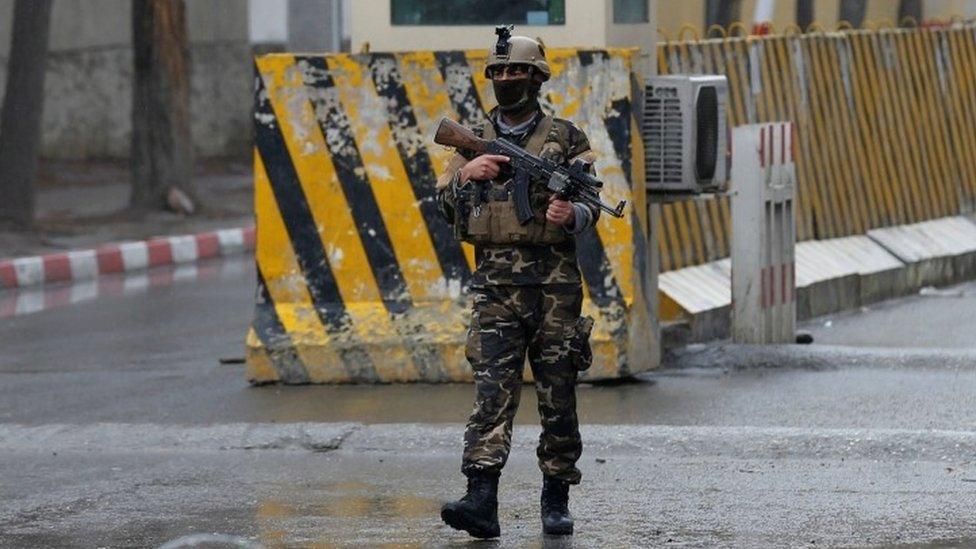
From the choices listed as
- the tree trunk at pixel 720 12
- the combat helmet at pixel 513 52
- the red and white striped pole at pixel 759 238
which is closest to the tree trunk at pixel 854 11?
the tree trunk at pixel 720 12

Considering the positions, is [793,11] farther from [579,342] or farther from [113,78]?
[579,342]

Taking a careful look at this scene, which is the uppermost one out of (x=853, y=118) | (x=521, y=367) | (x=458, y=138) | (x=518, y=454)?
(x=458, y=138)

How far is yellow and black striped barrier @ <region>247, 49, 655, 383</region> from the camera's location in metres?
9.31

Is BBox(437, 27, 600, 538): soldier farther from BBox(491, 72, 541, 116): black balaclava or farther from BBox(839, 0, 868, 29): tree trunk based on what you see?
BBox(839, 0, 868, 29): tree trunk

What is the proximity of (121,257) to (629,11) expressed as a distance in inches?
342

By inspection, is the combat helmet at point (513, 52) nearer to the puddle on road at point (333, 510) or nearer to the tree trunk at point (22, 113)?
the puddle on road at point (333, 510)

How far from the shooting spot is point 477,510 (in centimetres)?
656

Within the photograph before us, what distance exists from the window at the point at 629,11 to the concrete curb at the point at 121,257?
25.6 ft

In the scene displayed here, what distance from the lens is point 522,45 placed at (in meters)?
6.59

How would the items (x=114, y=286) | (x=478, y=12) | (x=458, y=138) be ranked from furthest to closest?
(x=114, y=286) < (x=478, y=12) < (x=458, y=138)

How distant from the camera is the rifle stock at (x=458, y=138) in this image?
665 centimetres

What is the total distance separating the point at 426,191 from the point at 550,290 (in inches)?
110

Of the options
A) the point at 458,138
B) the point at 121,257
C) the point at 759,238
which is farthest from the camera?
the point at 121,257

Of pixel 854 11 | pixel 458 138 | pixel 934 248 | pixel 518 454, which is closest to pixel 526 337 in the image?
pixel 458 138
